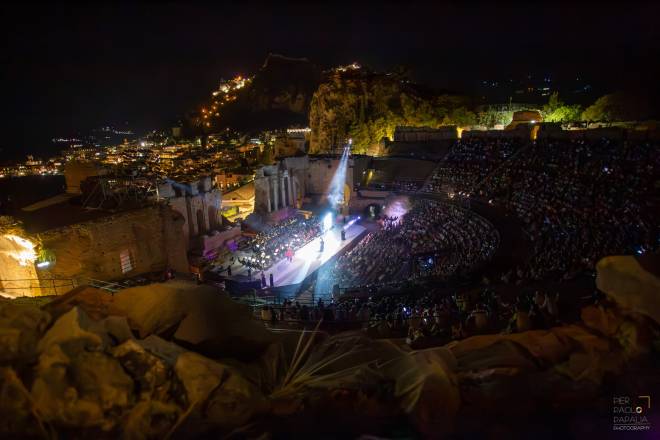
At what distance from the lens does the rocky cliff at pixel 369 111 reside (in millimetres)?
53500

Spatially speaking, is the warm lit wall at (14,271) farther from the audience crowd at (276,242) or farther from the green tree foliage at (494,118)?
the green tree foliage at (494,118)

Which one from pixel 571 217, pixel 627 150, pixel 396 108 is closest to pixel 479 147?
pixel 627 150

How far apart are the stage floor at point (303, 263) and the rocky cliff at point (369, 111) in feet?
82.6

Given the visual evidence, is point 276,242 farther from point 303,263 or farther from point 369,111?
point 369,111

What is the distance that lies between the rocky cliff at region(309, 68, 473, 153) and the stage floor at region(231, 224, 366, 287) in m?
25.2

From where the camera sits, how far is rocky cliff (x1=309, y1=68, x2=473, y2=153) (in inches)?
2106

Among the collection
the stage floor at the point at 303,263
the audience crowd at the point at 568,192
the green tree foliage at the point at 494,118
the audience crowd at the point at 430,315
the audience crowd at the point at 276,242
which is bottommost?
the stage floor at the point at 303,263

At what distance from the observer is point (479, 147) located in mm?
35000

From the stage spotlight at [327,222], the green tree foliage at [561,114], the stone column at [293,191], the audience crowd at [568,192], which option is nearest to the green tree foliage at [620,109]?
the green tree foliage at [561,114]

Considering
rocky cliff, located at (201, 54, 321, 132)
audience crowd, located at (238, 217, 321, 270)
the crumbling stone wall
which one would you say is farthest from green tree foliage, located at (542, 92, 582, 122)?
rocky cliff, located at (201, 54, 321, 132)

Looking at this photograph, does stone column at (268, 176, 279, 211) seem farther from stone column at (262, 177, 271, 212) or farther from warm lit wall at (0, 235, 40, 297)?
warm lit wall at (0, 235, 40, 297)

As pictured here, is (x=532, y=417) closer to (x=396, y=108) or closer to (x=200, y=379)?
(x=200, y=379)

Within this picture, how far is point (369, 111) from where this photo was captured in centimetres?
5522

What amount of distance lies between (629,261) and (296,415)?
228 inches
